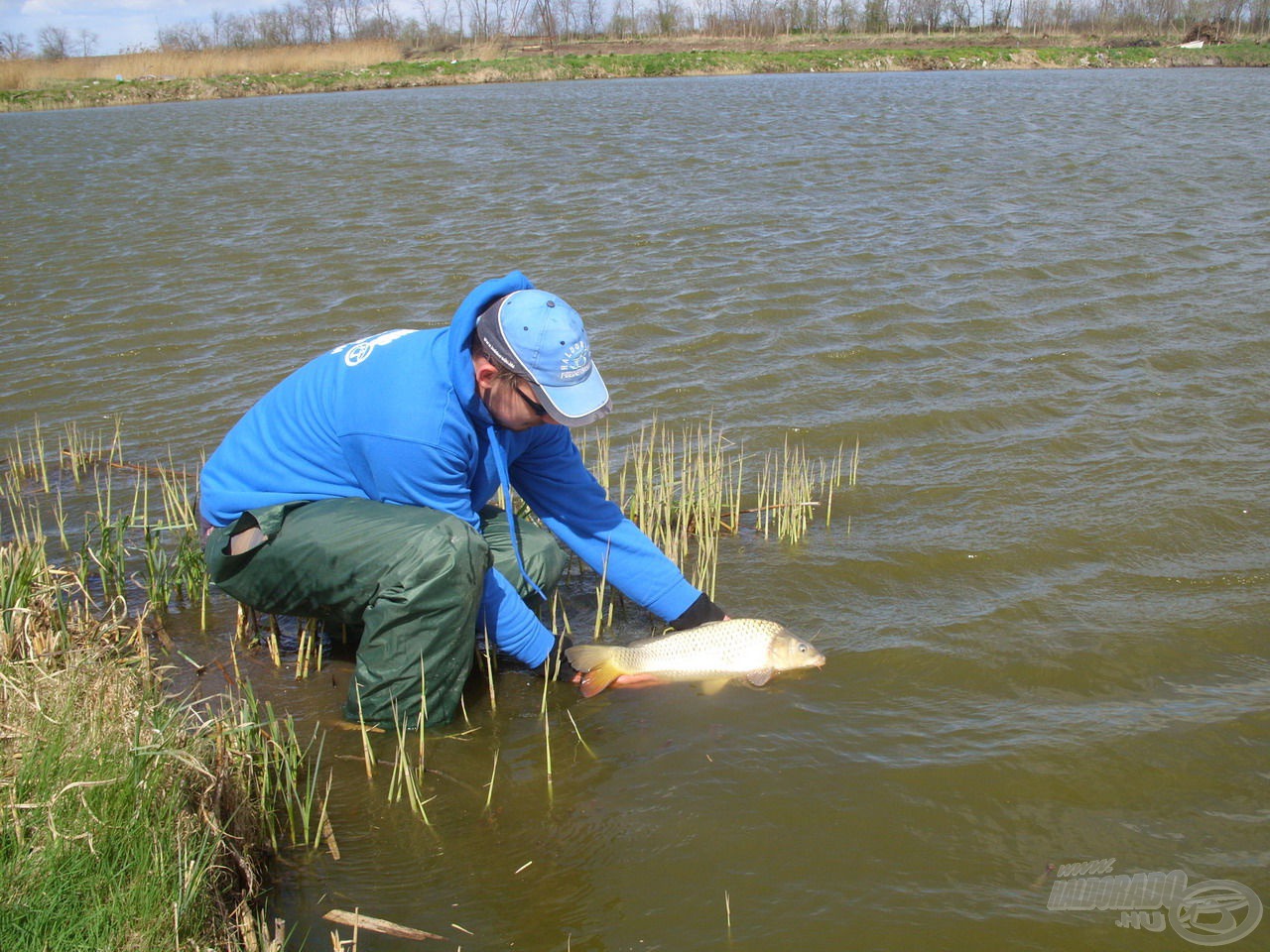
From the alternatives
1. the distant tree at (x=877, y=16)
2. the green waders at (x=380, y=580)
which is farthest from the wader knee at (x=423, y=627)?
the distant tree at (x=877, y=16)

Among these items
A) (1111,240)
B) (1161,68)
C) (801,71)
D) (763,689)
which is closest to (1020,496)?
(763,689)

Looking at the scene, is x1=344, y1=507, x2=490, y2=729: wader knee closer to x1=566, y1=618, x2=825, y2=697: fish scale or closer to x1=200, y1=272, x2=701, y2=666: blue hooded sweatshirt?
x1=200, y1=272, x2=701, y2=666: blue hooded sweatshirt

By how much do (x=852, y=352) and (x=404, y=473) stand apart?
5750 millimetres

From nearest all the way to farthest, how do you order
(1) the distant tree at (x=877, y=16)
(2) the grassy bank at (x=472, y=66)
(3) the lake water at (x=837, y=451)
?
(3) the lake water at (x=837, y=451)
(2) the grassy bank at (x=472, y=66)
(1) the distant tree at (x=877, y=16)

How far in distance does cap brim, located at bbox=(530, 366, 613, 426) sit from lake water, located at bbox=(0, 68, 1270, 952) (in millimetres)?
1325

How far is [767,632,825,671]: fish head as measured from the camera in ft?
14.7

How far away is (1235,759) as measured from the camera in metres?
3.88

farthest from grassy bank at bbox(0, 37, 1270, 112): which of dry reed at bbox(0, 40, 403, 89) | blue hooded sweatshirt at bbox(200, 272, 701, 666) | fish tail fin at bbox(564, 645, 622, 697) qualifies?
fish tail fin at bbox(564, 645, 622, 697)

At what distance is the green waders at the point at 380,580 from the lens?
12.8 feet

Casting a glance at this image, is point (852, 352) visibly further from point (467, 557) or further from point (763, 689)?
point (467, 557)

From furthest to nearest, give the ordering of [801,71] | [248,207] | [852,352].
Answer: [801,71] < [248,207] < [852,352]

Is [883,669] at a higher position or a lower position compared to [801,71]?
lower

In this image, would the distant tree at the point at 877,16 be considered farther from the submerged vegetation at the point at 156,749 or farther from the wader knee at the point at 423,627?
the wader knee at the point at 423,627

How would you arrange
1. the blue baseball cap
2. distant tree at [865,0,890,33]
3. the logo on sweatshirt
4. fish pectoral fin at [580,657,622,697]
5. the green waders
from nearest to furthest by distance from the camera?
the blue baseball cap, the green waders, the logo on sweatshirt, fish pectoral fin at [580,657,622,697], distant tree at [865,0,890,33]
